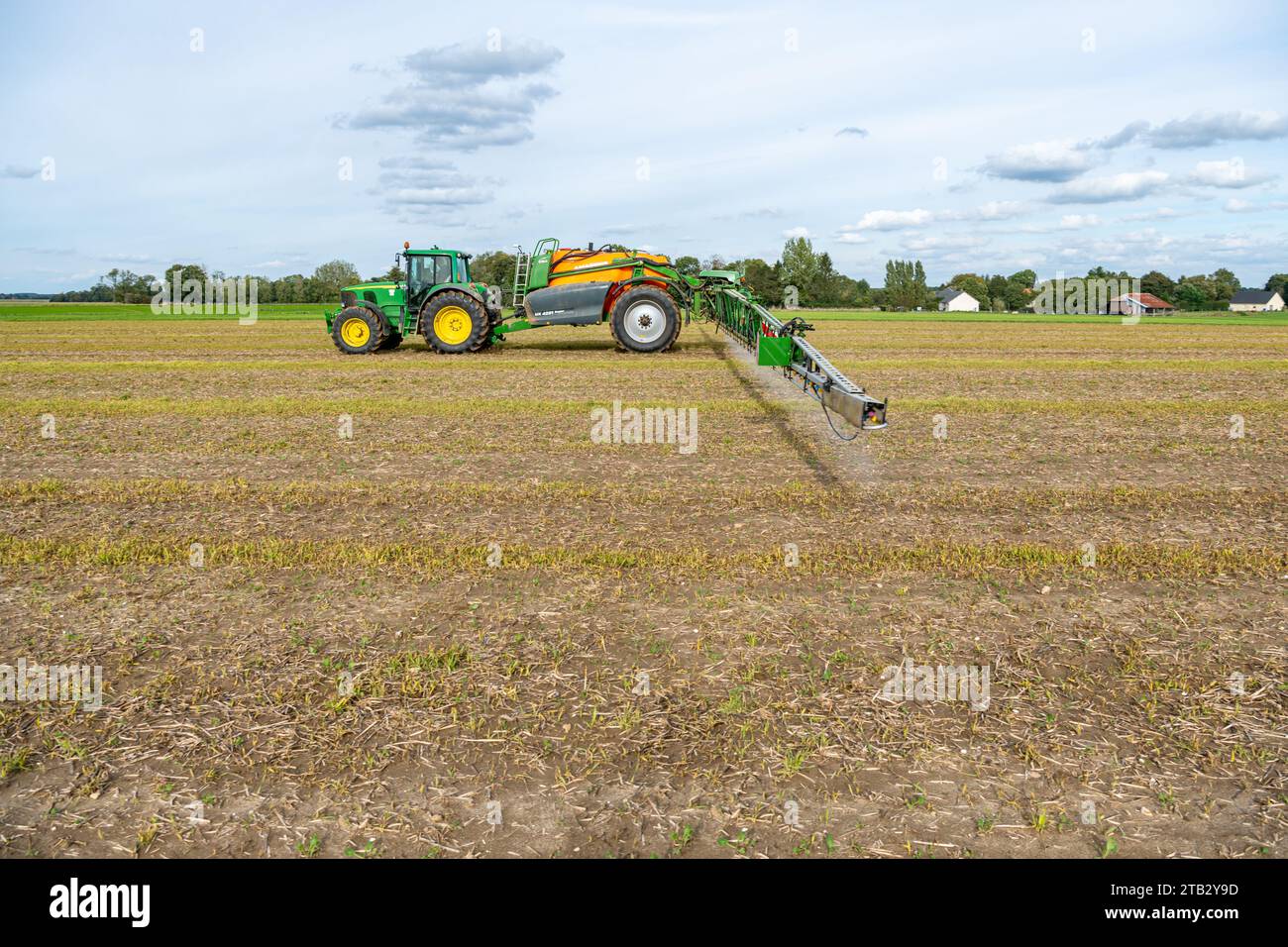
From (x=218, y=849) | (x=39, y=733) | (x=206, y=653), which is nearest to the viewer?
(x=218, y=849)

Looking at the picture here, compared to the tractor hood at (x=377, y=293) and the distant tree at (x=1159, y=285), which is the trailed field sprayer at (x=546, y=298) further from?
the distant tree at (x=1159, y=285)

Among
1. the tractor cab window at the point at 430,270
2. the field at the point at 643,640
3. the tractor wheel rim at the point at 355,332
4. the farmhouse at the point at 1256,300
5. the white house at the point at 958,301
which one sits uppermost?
the white house at the point at 958,301

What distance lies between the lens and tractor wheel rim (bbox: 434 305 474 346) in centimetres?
2016

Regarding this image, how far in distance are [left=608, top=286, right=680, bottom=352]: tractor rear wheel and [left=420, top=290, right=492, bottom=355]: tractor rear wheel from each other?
3117 mm

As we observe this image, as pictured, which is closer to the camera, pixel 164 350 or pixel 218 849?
pixel 218 849

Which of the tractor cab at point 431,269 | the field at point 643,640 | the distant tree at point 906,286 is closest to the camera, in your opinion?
the field at point 643,640

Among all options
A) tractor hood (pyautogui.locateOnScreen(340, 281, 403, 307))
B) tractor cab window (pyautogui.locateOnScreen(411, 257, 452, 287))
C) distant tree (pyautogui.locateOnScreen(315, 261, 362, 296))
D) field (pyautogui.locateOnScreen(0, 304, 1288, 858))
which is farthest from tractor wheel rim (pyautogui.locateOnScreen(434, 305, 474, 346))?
distant tree (pyautogui.locateOnScreen(315, 261, 362, 296))

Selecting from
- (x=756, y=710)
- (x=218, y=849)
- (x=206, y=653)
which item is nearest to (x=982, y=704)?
(x=756, y=710)

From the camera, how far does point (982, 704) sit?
4297mm

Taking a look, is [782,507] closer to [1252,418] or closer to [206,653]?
[206,653]

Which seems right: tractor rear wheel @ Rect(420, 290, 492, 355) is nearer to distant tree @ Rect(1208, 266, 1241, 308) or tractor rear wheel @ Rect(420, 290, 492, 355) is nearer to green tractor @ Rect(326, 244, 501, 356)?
green tractor @ Rect(326, 244, 501, 356)

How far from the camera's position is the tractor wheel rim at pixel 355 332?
2073 centimetres

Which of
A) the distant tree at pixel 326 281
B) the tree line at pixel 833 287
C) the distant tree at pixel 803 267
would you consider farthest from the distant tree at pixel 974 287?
the distant tree at pixel 326 281

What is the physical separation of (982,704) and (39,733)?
4.59 meters
